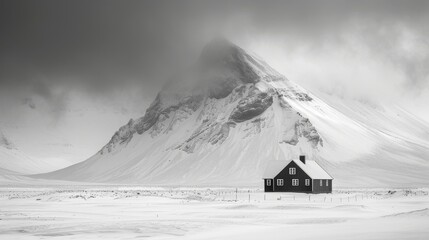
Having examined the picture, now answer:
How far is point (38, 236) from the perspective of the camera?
4147cm

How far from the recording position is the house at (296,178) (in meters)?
121

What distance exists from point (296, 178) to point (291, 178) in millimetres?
1000

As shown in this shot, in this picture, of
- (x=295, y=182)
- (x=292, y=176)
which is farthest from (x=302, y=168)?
(x=295, y=182)

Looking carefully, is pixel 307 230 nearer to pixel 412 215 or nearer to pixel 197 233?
pixel 197 233

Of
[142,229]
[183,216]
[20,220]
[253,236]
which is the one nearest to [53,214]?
[20,220]

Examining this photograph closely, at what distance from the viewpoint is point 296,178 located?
4808 inches

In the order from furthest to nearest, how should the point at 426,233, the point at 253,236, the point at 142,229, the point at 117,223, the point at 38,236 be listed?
the point at 117,223 < the point at 142,229 < the point at 38,236 < the point at 253,236 < the point at 426,233

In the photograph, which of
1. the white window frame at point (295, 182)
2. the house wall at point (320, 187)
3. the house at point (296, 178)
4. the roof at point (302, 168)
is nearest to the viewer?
the house wall at point (320, 187)

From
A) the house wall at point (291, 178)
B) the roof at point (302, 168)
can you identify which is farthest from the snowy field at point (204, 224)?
the roof at point (302, 168)

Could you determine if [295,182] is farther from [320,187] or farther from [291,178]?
[320,187]

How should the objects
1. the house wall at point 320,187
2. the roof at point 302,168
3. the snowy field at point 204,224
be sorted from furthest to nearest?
the roof at point 302,168 → the house wall at point 320,187 → the snowy field at point 204,224

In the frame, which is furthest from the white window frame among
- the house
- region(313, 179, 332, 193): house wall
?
region(313, 179, 332, 193): house wall

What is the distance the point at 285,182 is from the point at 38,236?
85165mm

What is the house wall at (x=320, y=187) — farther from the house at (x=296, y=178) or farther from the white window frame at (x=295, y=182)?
the white window frame at (x=295, y=182)
